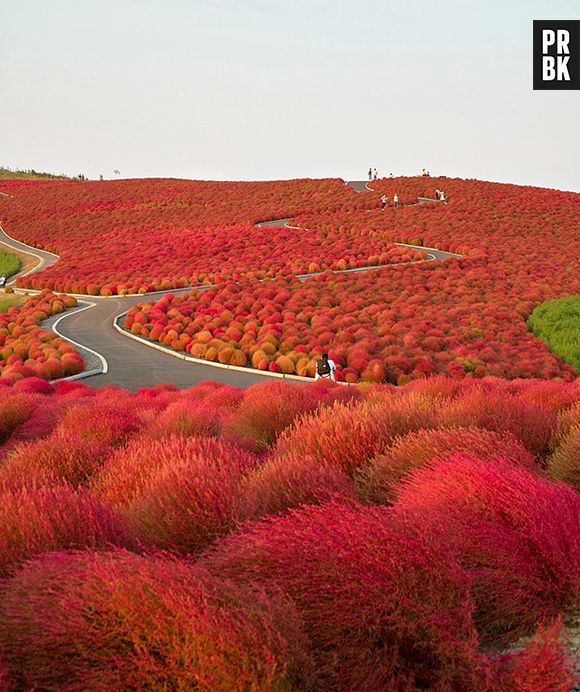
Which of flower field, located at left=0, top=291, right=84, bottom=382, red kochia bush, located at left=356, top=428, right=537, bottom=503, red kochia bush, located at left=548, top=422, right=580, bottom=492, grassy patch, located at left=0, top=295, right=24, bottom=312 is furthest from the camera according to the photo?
grassy patch, located at left=0, top=295, right=24, bottom=312

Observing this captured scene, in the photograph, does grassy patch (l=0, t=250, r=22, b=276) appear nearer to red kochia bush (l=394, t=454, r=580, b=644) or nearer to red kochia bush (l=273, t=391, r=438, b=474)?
red kochia bush (l=273, t=391, r=438, b=474)

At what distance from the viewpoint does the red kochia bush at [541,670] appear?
3025 mm

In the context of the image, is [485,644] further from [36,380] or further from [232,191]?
[232,191]

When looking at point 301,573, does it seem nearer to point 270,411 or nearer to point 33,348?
point 270,411

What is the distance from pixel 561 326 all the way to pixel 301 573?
2299 centimetres

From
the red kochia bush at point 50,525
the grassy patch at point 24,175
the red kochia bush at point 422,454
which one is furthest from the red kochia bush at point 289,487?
the grassy patch at point 24,175

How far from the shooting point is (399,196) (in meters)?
Result: 60.3

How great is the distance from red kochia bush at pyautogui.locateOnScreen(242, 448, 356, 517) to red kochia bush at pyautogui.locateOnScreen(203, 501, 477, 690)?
41.6 inches

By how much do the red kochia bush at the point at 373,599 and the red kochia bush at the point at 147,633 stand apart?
0.21 metres

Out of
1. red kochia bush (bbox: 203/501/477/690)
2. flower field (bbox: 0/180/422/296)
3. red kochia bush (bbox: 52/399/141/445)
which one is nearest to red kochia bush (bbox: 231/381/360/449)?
red kochia bush (bbox: 52/399/141/445)

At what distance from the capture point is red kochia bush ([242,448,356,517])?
4734 mm

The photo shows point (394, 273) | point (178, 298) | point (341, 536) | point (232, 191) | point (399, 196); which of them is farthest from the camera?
point (232, 191)

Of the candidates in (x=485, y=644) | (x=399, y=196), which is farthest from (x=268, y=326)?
(x=399, y=196)

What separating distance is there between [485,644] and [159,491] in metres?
2.10
